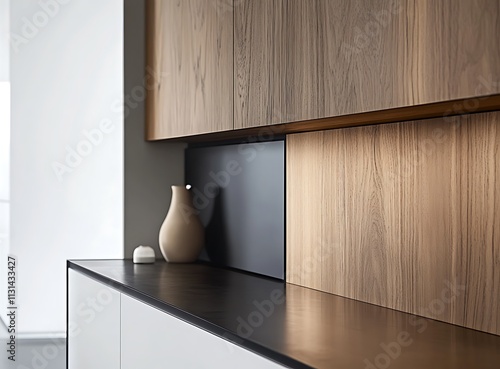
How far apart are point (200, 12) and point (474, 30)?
1.47 metres

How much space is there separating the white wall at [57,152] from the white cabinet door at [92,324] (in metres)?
1.24

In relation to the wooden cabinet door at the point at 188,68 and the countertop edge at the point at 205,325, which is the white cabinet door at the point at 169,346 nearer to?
the countertop edge at the point at 205,325

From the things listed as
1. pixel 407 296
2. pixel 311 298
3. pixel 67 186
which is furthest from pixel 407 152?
pixel 67 186

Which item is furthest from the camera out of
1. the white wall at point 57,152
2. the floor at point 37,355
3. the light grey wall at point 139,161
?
the white wall at point 57,152

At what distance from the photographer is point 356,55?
1.68 metres

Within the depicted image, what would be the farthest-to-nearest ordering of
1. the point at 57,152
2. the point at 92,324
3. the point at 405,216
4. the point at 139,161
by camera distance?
the point at 57,152 → the point at 139,161 → the point at 92,324 → the point at 405,216

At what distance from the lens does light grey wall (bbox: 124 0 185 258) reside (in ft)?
10.9

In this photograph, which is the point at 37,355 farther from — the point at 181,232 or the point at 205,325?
the point at 205,325

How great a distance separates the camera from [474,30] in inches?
52.6

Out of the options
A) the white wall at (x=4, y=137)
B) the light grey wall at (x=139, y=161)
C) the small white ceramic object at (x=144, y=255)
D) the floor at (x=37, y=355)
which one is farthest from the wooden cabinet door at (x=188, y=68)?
the floor at (x=37, y=355)

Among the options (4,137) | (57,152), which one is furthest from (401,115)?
(4,137)

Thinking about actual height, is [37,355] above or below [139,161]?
below

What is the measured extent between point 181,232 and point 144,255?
169 mm

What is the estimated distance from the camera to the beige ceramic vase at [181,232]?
3176mm
